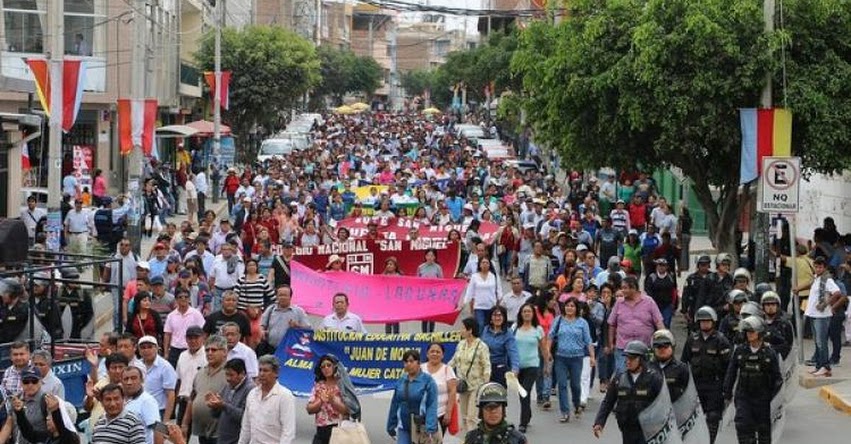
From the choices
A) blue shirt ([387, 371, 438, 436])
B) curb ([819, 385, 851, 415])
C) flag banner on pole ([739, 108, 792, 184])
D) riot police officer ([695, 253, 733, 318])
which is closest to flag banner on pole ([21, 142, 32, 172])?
flag banner on pole ([739, 108, 792, 184])

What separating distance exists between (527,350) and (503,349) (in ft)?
1.83

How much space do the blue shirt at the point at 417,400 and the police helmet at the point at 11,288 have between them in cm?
364

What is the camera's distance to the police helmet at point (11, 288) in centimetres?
1479

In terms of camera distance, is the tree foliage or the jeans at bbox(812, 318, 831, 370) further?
the tree foliage

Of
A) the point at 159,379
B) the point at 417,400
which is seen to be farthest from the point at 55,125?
the point at 417,400

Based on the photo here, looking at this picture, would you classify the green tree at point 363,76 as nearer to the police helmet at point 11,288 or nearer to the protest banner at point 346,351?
the protest banner at point 346,351

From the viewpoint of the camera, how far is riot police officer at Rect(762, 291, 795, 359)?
15555 millimetres

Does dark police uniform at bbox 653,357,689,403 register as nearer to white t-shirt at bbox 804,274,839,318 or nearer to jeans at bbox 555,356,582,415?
jeans at bbox 555,356,582,415

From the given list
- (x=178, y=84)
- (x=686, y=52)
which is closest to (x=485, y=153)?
(x=178, y=84)

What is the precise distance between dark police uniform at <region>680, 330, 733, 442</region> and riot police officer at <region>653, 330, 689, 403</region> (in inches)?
51.0

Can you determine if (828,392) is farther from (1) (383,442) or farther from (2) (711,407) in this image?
(1) (383,442)

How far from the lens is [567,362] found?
55.0ft

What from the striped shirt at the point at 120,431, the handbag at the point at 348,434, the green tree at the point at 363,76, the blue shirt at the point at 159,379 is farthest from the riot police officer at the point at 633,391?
the green tree at the point at 363,76

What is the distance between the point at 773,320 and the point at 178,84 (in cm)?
4561
